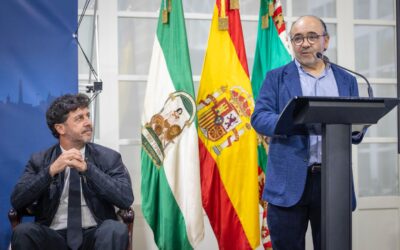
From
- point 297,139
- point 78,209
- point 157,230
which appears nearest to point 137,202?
point 157,230

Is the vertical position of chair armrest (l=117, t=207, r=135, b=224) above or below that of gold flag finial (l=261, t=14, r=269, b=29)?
below

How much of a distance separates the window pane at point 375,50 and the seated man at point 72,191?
1.96 m

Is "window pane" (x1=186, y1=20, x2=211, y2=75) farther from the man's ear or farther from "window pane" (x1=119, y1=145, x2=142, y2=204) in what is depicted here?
the man's ear

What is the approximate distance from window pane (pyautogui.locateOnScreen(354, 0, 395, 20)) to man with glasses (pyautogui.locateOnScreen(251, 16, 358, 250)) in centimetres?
170

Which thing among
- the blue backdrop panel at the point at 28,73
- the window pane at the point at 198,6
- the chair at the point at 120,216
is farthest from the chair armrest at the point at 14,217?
the window pane at the point at 198,6

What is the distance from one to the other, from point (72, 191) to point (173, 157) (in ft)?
2.11

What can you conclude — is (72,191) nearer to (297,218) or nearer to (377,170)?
(297,218)

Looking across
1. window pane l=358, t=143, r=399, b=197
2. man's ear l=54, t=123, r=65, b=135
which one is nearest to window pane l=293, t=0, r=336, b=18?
window pane l=358, t=143, r=399, b=197

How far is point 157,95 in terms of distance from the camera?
9.49 feet

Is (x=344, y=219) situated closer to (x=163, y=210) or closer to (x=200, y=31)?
(x=163, y=210)

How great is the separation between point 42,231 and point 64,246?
13cm

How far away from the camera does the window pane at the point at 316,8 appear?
3.50m

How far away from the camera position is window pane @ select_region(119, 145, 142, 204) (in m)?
3.24

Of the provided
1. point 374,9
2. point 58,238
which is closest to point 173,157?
point 58,238
